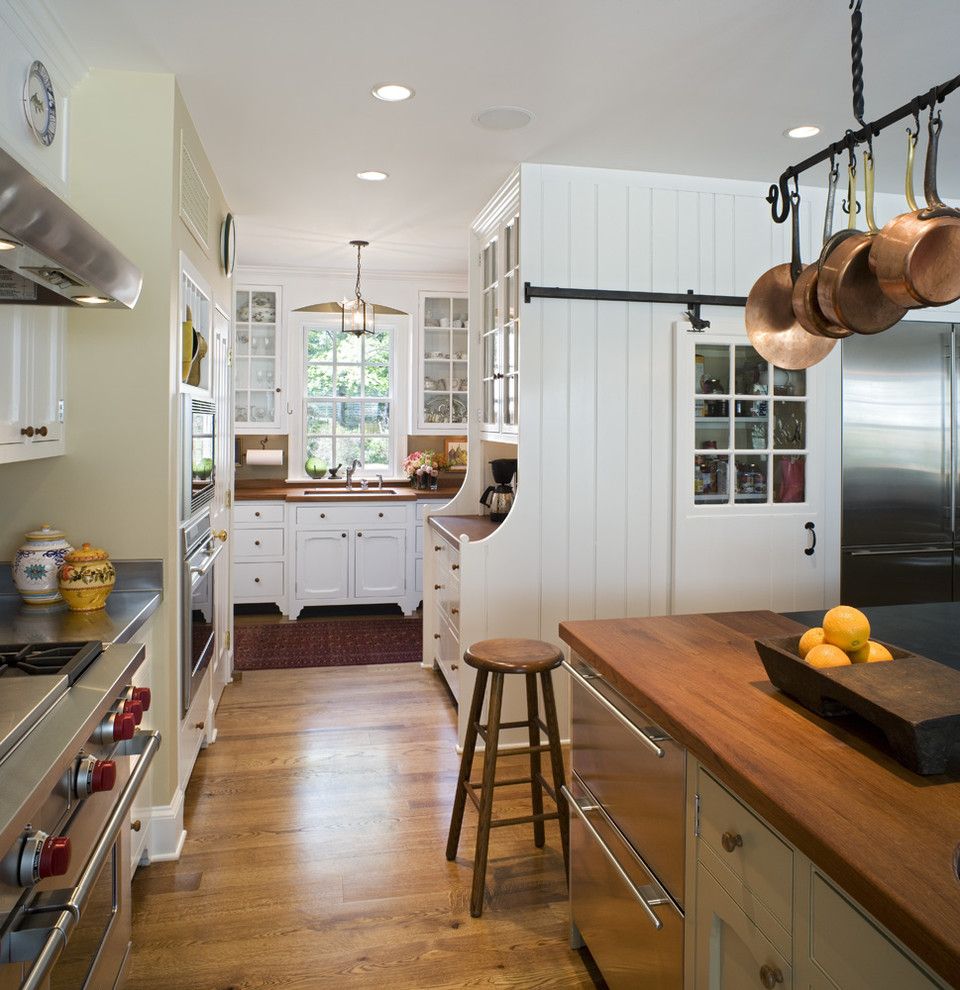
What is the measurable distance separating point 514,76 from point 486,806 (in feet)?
7.55

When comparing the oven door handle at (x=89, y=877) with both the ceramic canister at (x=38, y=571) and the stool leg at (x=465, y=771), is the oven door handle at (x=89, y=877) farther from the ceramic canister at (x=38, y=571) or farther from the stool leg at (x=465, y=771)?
the stool leg at (x=465, y=771)

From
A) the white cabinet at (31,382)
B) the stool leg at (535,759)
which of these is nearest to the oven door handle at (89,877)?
the white cabinet at (31,382)

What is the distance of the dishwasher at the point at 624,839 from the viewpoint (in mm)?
1604

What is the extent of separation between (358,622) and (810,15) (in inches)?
185

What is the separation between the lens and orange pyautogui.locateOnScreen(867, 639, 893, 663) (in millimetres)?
1603

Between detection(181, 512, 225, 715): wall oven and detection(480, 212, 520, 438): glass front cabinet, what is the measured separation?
142 centimetres

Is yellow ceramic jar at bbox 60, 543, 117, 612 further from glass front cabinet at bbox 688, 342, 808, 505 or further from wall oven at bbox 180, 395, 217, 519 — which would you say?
glass front cabinet at bbox 688, 342, 808, 505

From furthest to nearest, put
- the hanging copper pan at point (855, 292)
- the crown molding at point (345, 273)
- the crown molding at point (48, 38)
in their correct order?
the crown molding at point (345, 273)
the crown molding at point (48, 38)
the hanging copper pan at point (855, 292)

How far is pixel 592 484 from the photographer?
3662mm

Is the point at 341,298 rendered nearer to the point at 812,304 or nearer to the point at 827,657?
the point at 812,304

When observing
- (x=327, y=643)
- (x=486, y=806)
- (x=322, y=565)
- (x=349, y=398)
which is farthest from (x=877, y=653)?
(x=349, y=398)

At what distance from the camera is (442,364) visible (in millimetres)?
6664

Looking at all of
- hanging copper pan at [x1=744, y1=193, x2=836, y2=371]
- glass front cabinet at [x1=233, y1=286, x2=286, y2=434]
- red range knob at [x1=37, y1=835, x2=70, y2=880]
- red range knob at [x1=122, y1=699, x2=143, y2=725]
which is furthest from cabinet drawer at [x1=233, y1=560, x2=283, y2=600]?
red range knob at [x1=37, y1=835, x2=70, y2=880]

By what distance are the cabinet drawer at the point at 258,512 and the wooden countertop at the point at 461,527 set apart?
1.80 meters
